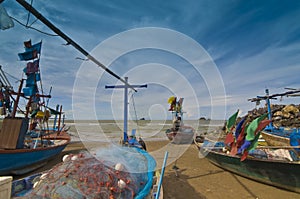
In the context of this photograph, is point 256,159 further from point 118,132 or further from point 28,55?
point 118,132

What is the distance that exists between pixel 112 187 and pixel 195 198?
3278 millimetres

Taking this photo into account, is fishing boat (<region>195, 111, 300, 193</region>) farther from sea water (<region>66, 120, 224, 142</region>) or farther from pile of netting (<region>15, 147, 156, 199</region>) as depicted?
sea water (<region>66, 120, 224, 142</region>)

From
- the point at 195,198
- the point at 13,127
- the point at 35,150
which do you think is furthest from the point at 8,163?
the point at 195,198

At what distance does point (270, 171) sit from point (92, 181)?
18.1 ft

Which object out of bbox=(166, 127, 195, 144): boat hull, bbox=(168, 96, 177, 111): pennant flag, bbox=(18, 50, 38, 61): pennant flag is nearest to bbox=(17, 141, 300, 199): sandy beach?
bbox=(18, 50, 38, 61): pennant flag

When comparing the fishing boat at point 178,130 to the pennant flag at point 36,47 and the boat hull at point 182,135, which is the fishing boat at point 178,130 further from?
the pennant flag at point 36,47

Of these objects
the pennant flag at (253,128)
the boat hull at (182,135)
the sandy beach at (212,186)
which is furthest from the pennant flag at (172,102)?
the pennant flag at (253,128)

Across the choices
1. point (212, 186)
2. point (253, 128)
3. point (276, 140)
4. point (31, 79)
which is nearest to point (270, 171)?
point (212, 186)

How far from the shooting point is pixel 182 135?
14625mm

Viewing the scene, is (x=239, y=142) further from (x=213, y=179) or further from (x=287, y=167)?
(x=213, y=179)

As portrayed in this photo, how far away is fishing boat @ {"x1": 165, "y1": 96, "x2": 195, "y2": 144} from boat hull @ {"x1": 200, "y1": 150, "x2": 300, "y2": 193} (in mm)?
8251

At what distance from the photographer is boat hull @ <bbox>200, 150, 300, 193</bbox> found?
15.6ft

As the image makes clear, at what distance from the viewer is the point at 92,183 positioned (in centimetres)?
277

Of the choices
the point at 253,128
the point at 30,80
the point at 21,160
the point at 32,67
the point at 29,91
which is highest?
the point at 32,67
